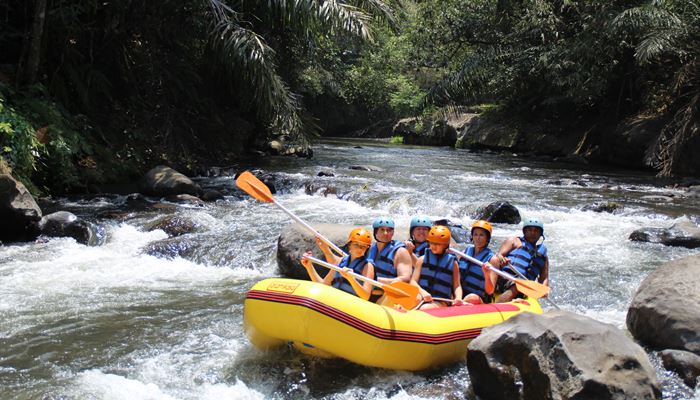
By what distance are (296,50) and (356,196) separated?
5.99 m

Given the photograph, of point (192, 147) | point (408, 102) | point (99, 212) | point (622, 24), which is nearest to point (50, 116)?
point (99, 212)

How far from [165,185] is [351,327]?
737cm

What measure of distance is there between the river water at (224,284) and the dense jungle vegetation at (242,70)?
1289mm

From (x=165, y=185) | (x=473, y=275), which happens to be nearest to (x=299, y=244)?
(x=473, y=275)

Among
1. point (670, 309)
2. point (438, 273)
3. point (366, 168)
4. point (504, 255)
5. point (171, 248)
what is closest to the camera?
point (670, 309)

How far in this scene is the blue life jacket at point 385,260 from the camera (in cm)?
487

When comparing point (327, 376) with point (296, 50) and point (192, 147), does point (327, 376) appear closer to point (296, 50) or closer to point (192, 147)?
point (192, 147)

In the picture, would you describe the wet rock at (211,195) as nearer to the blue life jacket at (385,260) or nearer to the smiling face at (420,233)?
the smiling face at (420,233)

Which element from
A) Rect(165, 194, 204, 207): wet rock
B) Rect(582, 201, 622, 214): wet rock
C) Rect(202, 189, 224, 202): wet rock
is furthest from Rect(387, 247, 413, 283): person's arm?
Rect(202, 189, 224, 202): wet rock

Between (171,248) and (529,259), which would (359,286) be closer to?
(529,259)

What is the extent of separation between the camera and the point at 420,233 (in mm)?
5309

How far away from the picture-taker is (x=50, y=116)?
32.1 feet

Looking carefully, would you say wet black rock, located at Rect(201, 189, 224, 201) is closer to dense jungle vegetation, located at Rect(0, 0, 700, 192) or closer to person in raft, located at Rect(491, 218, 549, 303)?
dense jungle vegetation, located at Rect(0, 0, 700, 192)

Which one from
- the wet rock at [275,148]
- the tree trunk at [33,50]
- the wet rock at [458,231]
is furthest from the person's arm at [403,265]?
the wet rock at [275,148]
